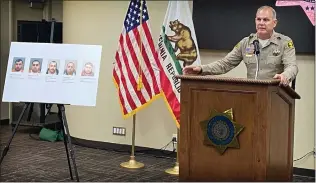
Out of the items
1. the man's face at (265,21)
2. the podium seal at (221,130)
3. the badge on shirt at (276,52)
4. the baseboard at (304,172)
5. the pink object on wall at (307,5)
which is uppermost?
the pink object on wall at (307,5)

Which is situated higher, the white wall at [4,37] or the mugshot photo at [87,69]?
the white wall at [4,37]

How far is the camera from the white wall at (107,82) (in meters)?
5.54

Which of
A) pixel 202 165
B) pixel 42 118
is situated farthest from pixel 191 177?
pixel 42 118

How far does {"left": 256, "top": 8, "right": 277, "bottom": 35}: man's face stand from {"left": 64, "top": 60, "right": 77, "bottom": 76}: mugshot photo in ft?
5.62

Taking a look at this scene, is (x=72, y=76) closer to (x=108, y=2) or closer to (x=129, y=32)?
(x=129, y=32)

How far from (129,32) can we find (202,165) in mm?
2300

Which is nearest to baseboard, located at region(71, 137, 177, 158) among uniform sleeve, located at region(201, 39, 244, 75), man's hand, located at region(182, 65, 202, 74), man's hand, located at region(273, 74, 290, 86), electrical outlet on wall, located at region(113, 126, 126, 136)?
electrical outlet on wall, located at region(113, 126, 126, 136)

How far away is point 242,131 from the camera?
2881 mm

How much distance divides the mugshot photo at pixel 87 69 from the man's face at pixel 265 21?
158 centimetres

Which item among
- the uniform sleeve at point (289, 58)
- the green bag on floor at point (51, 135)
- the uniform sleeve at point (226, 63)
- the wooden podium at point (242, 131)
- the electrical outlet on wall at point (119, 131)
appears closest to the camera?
the wooden podium at point (242, 131)

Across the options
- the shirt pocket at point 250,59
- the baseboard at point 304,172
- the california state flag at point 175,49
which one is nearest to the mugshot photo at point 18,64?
the california state flag at point 175,49

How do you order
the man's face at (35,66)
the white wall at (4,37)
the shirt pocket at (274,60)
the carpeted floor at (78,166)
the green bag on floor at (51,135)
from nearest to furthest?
the shirt pocket at (274,60) < the man's face at (35,66) < the carpeted floor at (78,166) < the green bag on floor at (51,135) < the white wall at (4,37)

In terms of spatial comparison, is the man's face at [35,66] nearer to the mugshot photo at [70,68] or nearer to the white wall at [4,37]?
the mugshot photo at [70,68]

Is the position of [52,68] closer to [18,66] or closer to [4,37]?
[18,66]
